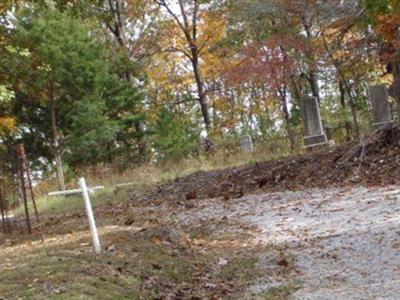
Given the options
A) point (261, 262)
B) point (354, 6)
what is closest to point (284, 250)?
point (261, 262)

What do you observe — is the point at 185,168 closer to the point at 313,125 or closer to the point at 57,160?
the point at 313,125

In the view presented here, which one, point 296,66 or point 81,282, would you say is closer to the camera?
point 81,282

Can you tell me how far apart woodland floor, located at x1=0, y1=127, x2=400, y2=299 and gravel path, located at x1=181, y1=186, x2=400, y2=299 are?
2cm

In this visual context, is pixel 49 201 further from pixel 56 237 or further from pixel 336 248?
pixel 336 248

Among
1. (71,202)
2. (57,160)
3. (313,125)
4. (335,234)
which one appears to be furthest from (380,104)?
(57,160)

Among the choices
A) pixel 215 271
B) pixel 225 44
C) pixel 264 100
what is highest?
pixel 225 44

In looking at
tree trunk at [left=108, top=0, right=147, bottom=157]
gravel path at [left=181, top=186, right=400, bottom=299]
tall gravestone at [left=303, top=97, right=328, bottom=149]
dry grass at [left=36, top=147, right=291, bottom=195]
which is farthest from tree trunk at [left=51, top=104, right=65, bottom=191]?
gravel path at [left=181, top=186, right=400, bottom=299]

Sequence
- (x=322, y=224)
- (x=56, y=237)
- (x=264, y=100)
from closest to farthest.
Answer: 1. (x=322, y=224)
2. (x=56, y=237)
3. (x=264, y=100)

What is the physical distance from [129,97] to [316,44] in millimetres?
9436

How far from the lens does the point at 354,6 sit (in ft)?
50.1

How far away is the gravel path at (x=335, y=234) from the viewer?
178 inches

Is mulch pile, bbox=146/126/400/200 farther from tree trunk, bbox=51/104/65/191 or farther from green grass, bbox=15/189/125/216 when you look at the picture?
tree trunk, bbox=51/104/65/191

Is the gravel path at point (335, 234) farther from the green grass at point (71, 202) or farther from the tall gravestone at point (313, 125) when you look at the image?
the tall gravestone at point (313, 125)

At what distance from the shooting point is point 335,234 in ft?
21.0
